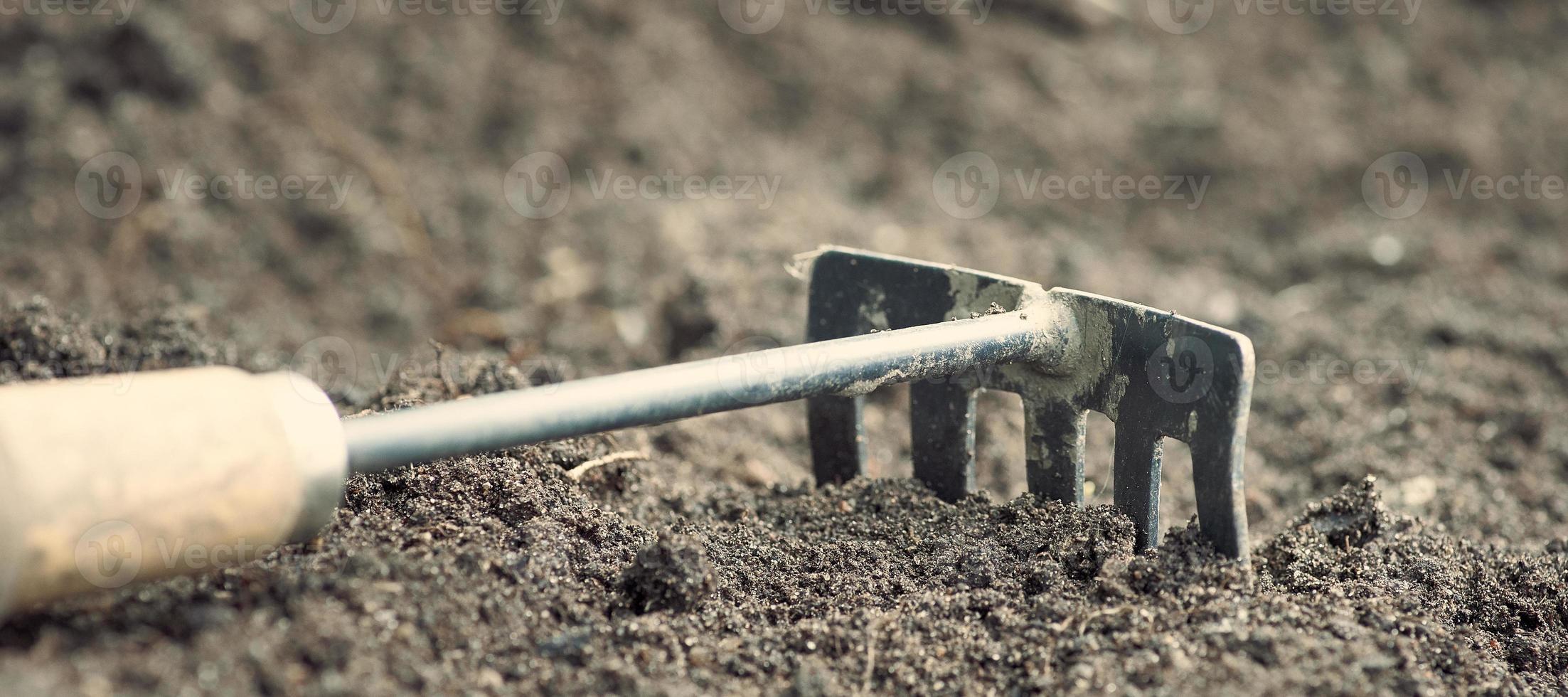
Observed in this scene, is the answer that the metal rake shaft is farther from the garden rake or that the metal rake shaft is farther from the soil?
the soil

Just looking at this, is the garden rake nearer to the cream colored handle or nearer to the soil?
the cream colored handle

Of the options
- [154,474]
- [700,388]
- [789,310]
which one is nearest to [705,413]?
[700,388]

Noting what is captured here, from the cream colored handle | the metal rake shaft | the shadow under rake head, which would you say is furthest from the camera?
the shadow under rake head

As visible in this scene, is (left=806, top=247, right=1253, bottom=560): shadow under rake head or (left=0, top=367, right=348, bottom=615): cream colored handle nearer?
(left=0, top=367, right=348, bottom=615): cream colored handle

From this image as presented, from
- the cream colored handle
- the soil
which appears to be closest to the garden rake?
the cream colored handle

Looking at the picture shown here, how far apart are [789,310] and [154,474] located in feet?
7.92

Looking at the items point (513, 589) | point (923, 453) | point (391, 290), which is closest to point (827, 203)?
point (391, 290)

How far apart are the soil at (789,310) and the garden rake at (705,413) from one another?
107mm

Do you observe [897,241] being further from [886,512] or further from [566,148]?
[886,512]

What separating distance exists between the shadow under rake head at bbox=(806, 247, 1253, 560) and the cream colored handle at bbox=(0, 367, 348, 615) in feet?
3.62

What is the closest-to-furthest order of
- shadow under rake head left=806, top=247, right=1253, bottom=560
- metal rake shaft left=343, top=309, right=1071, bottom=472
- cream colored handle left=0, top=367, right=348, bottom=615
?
cream colored handle left=0, top=367, right=348, bottom=615, metal rake shaft left=343, top=309, right=1071, bottom=472, shadow under rake head left=806, top=247, right=1253, bottom=560

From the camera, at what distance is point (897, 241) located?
4230 mm

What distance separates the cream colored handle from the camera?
1226 millimetres

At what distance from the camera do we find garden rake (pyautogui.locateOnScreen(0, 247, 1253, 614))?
1.25 metres
